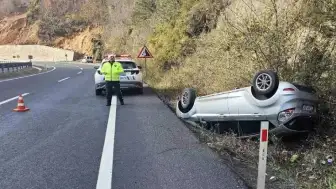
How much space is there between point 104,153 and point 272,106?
270 centimetres

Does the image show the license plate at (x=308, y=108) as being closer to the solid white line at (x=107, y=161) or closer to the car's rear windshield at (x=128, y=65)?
the solid white line at (x=107, y=161)

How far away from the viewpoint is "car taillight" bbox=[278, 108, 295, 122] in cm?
604

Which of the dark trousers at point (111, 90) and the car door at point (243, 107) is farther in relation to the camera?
the dark trousers at point (111, 90)

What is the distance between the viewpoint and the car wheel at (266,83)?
20.4 feet

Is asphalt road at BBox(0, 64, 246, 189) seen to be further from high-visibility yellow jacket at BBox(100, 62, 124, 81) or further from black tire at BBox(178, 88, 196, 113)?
high-visibility yellow jacket at BBox(100, 62, 124, 81)

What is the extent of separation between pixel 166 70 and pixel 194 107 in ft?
48.3

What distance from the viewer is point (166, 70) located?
2309 cm

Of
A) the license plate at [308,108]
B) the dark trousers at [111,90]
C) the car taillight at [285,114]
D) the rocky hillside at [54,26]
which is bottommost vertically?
the dark trousers at [111,90]

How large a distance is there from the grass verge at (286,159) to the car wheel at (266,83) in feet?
2.67

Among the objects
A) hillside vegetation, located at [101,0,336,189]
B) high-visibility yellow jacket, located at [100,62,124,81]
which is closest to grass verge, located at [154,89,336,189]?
hillside vegetation, located at [101,0,336,189]

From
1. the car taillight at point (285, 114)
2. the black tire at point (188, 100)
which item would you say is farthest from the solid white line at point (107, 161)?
the car taillight at point (285, 114)

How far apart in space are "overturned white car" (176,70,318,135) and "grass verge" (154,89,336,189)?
30 centimetres

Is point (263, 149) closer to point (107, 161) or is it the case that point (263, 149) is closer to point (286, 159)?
point (286, 159)

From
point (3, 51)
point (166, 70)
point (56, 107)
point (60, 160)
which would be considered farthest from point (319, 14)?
point (3, 51)
